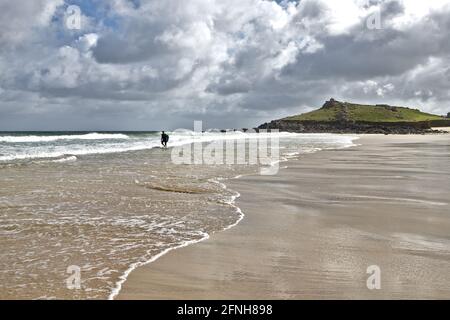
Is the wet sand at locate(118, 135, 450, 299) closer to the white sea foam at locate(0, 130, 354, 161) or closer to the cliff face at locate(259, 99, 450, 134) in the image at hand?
the white sea foam at locate(0, 130, 354, 161)

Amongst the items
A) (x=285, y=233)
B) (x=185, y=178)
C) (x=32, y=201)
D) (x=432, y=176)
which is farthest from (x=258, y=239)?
(x=432, y=176)

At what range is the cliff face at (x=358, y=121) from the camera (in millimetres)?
149000

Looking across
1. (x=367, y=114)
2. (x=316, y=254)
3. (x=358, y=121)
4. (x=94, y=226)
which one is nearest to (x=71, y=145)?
(x=94, y=226)

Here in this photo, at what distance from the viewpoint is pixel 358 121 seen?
16300 cm

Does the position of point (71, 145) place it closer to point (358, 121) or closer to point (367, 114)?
point (358, 121)

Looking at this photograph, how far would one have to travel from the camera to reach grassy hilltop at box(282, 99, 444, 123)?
167m

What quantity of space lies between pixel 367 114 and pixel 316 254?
7023 inches

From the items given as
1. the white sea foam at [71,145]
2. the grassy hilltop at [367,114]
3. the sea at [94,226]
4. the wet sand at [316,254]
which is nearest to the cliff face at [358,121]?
the grassy hilltop at [367,114]

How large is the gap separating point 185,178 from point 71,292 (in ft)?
40.7

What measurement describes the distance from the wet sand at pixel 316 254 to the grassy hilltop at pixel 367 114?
16036 centimetres

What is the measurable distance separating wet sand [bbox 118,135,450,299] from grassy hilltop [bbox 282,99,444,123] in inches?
6314

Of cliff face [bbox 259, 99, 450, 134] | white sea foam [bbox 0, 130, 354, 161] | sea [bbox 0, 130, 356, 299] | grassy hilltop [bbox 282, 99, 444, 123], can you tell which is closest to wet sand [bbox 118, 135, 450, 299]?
sea [bbox 0, 130, 356, 299]
